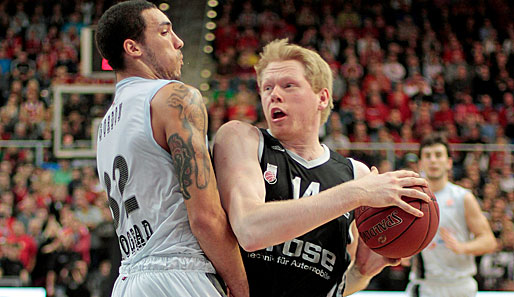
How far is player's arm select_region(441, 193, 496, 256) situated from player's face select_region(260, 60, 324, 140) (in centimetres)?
310

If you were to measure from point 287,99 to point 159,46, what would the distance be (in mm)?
702

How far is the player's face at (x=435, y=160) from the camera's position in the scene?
20.7ft

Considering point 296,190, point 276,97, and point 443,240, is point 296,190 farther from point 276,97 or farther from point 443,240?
point 443,240

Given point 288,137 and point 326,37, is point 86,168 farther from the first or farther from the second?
point 288,137

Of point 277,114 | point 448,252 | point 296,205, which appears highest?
point 277,114

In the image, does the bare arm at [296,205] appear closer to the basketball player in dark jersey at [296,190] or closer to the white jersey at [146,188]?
the basketball player in dark jersey at [296,190]

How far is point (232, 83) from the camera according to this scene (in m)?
13.1

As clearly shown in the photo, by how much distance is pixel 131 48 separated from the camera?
2.90 meters

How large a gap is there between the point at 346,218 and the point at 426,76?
11711 mm

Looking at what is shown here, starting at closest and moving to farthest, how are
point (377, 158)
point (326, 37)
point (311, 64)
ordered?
1. point (311, 64)
2. point (377, 158)
3. point (326, 37)

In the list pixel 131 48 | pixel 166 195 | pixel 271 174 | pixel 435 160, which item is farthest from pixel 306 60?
pixel 435 160

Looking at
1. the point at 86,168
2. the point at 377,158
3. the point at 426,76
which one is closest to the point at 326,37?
the point at 426,76

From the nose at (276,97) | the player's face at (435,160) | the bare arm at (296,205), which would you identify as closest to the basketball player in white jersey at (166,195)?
the bare arm at (296,205)

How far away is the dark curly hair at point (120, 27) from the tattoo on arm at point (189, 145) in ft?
1.18
